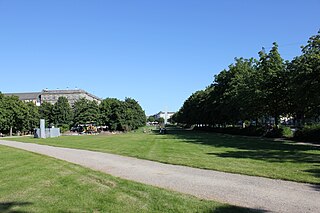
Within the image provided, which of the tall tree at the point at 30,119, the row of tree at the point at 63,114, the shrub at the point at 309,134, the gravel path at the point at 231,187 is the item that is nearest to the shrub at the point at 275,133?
the shrub at the point at 309,134

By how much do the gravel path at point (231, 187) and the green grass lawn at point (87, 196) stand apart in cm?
67

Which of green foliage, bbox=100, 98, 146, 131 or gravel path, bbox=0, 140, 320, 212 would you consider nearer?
gravel path, bbox=0, 140, 320, 212

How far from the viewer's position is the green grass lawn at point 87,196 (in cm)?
724

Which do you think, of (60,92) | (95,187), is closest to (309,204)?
(95,187)

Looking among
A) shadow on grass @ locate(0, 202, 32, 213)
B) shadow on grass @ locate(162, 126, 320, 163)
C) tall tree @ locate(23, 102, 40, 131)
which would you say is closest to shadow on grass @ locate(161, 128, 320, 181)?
shadow on grass @ locate(162, 126, 320, 163)

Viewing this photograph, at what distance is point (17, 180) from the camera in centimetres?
1077

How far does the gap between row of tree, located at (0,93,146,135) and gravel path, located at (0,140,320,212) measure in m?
63.1

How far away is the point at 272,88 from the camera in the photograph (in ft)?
118

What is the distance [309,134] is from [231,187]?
988 inches

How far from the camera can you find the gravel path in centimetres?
758

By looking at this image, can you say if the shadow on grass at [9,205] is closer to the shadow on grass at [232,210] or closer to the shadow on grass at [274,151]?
the shadow on grass at [232,210]

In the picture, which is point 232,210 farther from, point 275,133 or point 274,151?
point 275,133

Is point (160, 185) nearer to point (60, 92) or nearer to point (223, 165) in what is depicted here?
point (223, 165)

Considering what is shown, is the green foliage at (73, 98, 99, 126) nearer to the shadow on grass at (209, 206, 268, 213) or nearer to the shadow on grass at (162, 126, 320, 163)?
the shadow on grass at (162, 126, 320, 163)
